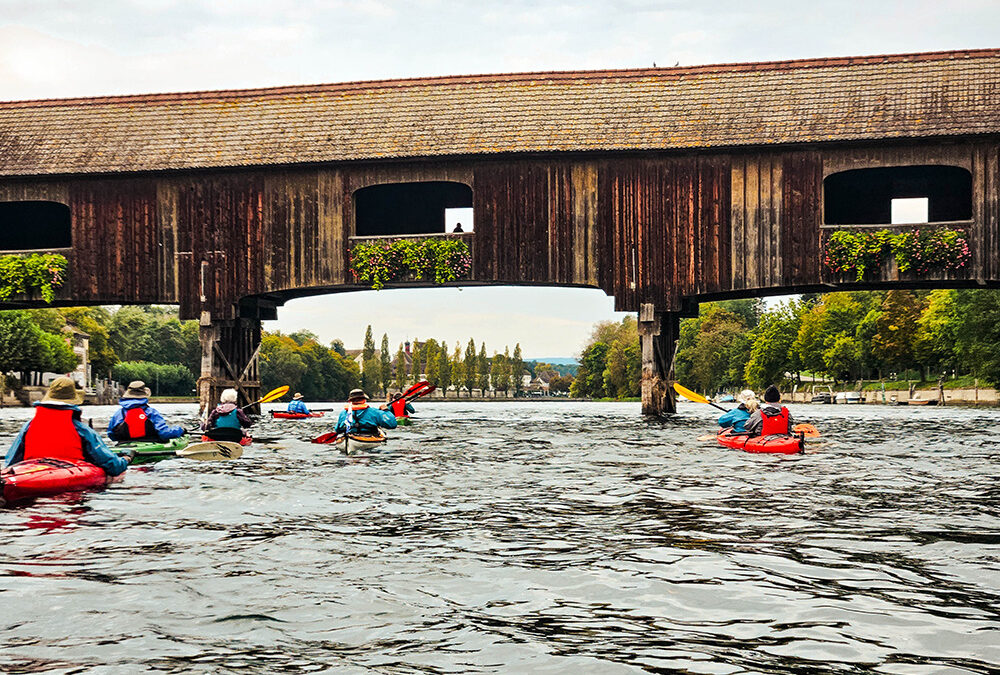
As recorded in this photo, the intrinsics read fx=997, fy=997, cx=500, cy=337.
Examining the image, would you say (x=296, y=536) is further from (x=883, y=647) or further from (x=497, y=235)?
(x=497, y=235)

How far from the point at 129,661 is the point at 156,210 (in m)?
24.7

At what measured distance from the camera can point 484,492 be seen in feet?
39.4

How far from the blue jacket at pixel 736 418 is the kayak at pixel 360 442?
22.6 ft

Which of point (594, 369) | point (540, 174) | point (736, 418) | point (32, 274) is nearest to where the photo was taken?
point (736, 418)

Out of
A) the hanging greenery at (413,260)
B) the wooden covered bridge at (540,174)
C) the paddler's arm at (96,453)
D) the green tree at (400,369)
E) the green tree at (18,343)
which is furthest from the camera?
the green tree at (400,369)

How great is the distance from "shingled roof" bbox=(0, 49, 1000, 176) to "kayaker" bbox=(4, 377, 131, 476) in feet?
49.8

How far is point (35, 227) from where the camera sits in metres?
33.2

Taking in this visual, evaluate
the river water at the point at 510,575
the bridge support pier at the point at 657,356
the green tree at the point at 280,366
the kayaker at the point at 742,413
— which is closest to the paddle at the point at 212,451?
the river water at the point at 510,575

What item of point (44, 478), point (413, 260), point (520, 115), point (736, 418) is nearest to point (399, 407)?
point (413, 260)

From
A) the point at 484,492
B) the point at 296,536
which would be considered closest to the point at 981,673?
the point at 296,536

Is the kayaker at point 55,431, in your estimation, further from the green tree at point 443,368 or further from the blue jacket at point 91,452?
the green tree at point 443,368

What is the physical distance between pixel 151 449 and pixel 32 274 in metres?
14.6

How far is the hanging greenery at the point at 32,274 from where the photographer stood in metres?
27.7

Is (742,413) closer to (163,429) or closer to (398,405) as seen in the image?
(163,429)
